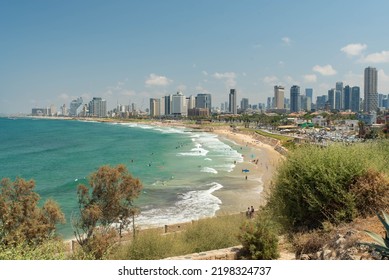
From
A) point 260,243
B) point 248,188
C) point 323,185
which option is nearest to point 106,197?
point 260,243

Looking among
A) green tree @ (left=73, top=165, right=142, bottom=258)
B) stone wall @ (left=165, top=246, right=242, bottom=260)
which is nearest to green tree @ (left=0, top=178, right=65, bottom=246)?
green tree @ (left=73, top=165, right=142, bottom=258)

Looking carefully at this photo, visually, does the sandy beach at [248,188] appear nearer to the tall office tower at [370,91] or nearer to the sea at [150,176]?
the sea at [150,176]

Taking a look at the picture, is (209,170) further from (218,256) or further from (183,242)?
(218,256)

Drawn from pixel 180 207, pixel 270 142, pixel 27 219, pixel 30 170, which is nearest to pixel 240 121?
pixel 270 142

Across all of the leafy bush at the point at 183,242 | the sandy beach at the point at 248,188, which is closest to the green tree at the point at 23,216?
the leafy bush at the point at 183,242

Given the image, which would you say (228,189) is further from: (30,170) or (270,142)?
(270,142)

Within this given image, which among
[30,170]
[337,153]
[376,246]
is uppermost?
[337,153]
